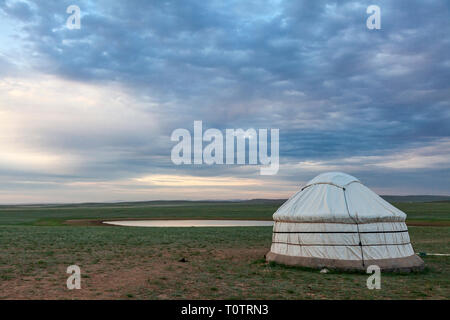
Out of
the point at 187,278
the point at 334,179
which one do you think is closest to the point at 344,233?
the point at 334,179

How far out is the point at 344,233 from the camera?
1300cm

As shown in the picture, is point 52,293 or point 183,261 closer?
point 52,293

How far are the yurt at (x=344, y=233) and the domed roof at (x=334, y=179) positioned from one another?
0.15 meters

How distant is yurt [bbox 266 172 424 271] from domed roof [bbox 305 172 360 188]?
15 cm

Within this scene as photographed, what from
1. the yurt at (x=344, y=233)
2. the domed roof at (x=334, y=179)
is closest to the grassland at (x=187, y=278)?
the yurt at (x=344, y=233)

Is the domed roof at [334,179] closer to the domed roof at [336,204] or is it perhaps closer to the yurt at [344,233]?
the domed roof at [336,204]

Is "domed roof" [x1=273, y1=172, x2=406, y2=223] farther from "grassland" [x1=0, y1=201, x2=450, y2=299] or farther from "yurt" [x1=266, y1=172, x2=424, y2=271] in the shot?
"grassland" [x1=0, y1=201, x2=450, y2=299]

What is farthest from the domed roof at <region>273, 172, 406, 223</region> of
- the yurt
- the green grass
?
the green grass

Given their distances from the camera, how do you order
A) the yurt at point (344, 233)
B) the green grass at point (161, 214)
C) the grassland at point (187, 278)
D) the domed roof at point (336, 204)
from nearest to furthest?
the grassland at point (187, 278) < the yurt at point (344, 233) < the domed roof at point (336, 204) < the green grass at point (161, 214)

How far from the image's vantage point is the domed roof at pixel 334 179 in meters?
14.6
